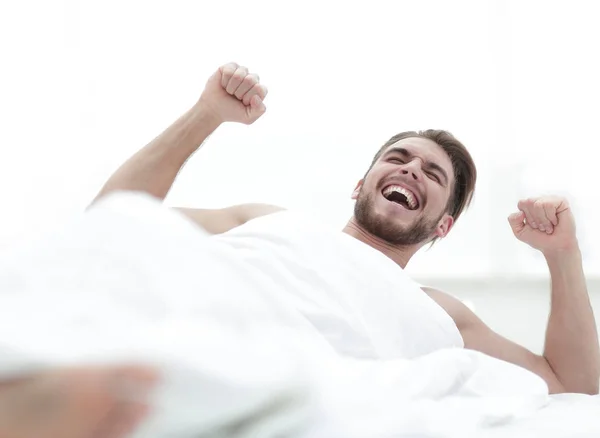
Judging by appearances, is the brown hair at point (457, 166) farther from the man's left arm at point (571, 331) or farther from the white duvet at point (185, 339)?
the white duvet at point (185, 339)

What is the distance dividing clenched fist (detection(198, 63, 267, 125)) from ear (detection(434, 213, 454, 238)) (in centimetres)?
55

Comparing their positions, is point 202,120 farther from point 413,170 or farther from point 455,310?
point 455,310

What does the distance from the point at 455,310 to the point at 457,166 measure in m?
0.45

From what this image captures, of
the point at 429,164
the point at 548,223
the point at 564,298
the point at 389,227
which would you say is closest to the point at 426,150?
the point at 429,164

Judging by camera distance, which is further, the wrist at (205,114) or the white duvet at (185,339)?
the wrist at (205,114)

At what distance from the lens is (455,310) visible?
1.56m

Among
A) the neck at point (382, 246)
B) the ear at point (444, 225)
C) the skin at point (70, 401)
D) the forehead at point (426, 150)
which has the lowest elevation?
the neck at point (382, 246)

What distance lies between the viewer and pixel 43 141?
107 inches

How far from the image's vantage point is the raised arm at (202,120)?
1.51 meters

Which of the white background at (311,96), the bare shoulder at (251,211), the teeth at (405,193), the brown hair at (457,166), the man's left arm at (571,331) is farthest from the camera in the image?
the white background at (311,96)

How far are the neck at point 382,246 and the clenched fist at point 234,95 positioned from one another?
366 mm

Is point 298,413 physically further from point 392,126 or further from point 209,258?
point 392,126

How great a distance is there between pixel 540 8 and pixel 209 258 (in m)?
2.49

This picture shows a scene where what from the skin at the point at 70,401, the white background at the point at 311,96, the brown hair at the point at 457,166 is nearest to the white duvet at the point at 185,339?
the skin at the point at 70,401
